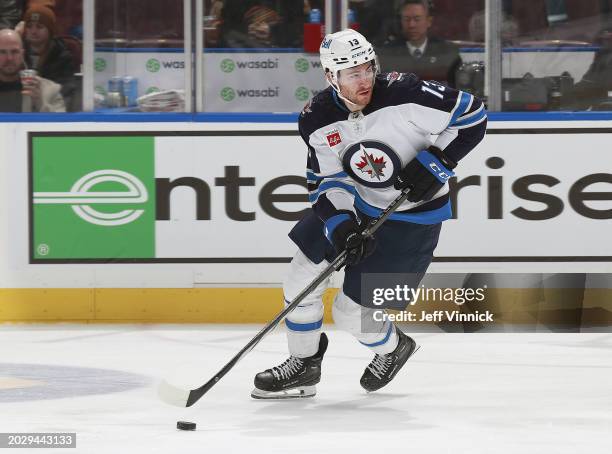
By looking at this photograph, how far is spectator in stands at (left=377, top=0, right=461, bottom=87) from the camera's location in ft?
19.3

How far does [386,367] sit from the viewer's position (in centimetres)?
439

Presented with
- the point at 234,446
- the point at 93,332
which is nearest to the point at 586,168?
the point at 93,332

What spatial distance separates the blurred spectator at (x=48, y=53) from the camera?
234 inches

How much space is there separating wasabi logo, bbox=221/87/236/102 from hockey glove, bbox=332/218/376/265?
199 centimetres

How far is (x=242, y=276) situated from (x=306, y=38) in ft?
3.40

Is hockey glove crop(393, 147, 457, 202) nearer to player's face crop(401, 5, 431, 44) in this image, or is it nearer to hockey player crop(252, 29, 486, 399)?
hockey player crop(252, 29, 486, 399)

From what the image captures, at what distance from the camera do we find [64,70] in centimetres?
600

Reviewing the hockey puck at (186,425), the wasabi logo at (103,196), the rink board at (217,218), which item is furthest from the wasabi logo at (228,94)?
the hockey puck at (186,425)

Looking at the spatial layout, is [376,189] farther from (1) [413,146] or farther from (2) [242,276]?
(2) [242,276]

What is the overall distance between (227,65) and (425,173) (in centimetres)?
204

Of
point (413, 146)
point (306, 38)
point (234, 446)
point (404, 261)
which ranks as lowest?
point (234, 446)

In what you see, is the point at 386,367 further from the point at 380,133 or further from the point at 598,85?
the point at 598,85

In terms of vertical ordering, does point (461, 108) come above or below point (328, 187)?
above

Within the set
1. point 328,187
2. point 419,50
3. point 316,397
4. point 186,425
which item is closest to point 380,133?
point 328,187
